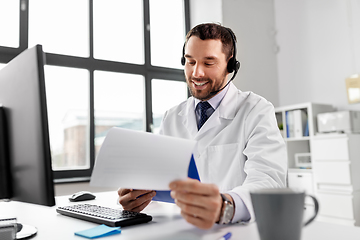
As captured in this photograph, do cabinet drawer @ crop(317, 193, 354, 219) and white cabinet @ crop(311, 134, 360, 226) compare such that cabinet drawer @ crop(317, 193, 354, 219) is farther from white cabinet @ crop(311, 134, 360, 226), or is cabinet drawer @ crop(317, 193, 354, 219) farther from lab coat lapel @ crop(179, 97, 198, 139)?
lab coat lapel @ crop(179, 97, 198, 139)

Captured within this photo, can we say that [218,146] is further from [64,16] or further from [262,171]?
[64,16]

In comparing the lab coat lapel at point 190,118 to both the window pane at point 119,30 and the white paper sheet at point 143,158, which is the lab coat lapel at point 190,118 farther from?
the window pane at point 119,30

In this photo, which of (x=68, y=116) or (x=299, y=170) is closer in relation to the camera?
(x=68, y=116)

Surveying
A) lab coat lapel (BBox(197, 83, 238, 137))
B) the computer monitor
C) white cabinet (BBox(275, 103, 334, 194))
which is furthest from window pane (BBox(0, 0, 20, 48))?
white cabinet (BBox(275, 103, 334, 194))

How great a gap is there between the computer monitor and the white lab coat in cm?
69

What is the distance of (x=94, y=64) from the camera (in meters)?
3.15

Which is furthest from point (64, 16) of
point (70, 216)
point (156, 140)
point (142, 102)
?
point (156, 140)

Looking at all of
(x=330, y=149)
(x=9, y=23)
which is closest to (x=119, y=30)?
(x=9, y=23)

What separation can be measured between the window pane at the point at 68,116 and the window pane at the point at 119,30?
1.24 ft

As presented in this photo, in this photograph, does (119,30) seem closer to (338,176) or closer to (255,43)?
(255,43)

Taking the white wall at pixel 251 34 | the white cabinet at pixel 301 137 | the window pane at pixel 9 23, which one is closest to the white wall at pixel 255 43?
the white wall at pixel 251 34

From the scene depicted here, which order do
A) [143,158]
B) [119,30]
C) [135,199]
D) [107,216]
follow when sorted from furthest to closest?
[119,30]
[135,199]
[107,216]
[143,158]

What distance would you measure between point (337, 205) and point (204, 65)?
83.9 inches

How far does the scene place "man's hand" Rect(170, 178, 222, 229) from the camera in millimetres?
695
